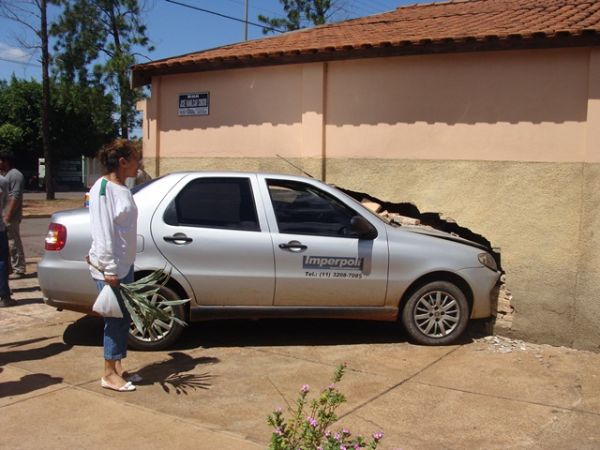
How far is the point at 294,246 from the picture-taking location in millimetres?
5777

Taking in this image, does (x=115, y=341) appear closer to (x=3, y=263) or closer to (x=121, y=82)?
(x=3, y=263)

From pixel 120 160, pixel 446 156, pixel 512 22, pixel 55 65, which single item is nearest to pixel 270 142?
pixel 446 156

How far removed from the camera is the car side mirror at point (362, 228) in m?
5.78

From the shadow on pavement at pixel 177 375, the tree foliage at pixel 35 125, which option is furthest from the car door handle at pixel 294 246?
the tree foliage at pixel 35 125

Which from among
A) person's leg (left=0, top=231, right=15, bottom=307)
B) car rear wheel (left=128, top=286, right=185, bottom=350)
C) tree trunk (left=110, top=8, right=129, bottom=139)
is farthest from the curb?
car rear wheel (left=128, top=286, right=185, bottom=350)

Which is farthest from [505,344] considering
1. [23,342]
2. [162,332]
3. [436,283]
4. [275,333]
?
[23,342]

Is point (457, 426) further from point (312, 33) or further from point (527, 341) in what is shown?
point (312, 33)

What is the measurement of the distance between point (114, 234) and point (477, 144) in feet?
13.6

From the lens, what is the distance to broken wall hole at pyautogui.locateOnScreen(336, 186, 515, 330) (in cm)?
668

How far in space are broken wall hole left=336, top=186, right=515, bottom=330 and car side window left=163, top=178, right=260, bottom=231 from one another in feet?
5.06

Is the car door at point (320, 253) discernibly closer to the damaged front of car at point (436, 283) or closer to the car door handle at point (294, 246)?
the car door handle at point (294, 246)

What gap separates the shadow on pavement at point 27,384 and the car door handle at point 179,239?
146cm

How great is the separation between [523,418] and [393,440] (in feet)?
3.54

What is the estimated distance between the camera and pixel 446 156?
7.03 m
